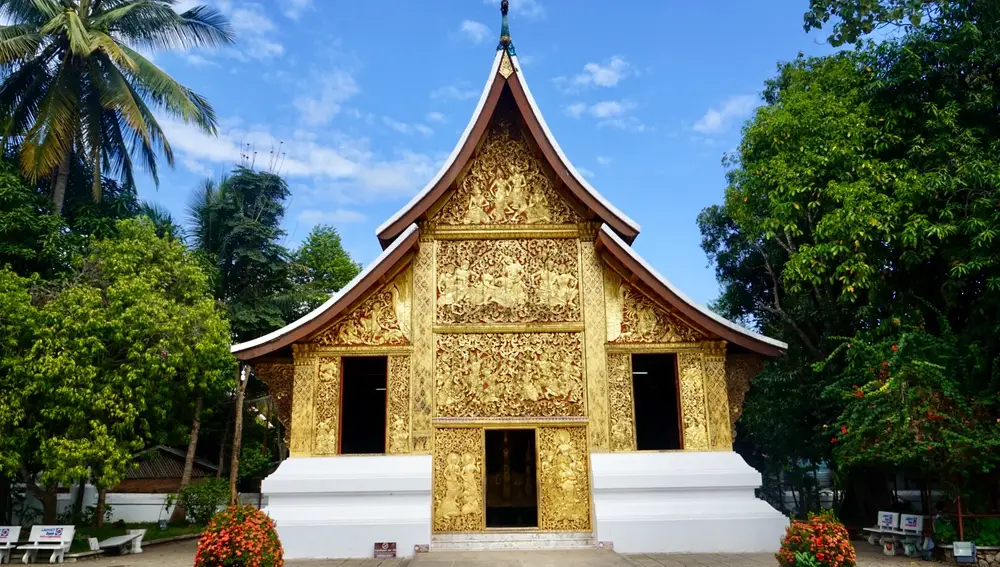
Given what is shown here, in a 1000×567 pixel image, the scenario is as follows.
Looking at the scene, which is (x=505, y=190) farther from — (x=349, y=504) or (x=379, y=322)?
(x=349, y=504)

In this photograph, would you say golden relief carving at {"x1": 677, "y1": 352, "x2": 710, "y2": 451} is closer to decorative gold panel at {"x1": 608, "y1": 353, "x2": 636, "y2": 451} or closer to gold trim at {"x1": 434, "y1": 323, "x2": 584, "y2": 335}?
decorative gold panel at {"x1": 608, "y1": 353, "x2": 636, "y2": 451}

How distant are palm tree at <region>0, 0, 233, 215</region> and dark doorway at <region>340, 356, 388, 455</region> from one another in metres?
8.54

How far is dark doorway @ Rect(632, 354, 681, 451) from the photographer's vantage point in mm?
9969

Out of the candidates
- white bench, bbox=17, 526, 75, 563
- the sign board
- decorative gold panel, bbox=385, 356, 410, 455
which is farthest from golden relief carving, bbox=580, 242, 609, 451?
white bench, bbox=17, 526, 75, 563

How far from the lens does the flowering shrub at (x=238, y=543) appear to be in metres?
5.73

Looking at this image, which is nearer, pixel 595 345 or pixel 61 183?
pixel 595 345

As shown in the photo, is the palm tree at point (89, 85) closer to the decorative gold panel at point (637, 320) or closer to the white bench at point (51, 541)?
the white bench at point (51, 541)

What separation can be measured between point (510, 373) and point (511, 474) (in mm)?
3775

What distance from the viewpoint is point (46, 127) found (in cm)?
1468

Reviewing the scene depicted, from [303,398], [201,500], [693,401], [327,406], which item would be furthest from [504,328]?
[201,500]

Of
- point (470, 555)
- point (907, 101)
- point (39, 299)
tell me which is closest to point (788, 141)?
point (907, 101)

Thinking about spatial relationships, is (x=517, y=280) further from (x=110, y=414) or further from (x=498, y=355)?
(x=110, y=414)

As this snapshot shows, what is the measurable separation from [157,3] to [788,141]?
15145 mm

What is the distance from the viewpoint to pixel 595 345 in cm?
910
